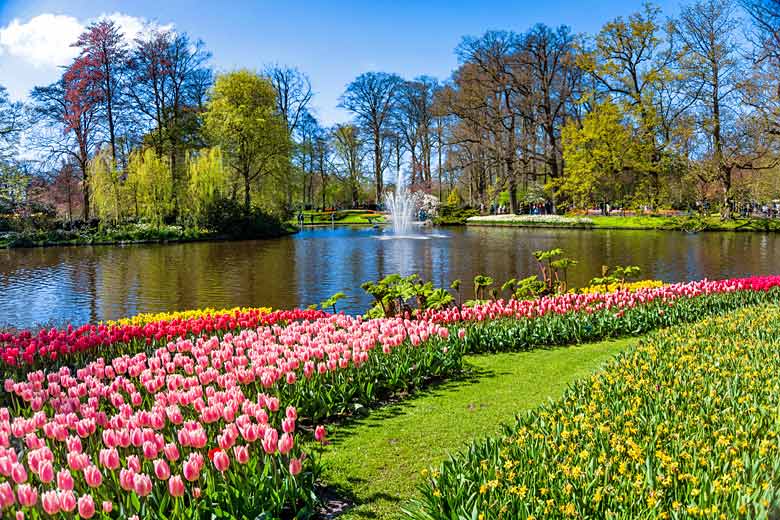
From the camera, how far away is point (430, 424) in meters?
4.56

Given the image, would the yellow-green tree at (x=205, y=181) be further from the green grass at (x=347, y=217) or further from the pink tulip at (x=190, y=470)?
the pink tulip at (x=190, y=470)

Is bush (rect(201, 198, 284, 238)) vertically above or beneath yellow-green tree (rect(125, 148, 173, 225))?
beneath

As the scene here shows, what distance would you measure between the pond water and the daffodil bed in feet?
26.3

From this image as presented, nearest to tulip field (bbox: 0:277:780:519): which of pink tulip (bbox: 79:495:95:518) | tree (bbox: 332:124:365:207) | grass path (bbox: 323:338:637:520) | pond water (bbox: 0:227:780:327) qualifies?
pink tulip (bbox: 79:495:95:518)

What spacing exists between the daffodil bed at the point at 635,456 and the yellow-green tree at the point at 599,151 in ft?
106

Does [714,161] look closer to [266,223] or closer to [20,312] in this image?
Result: [266,223]

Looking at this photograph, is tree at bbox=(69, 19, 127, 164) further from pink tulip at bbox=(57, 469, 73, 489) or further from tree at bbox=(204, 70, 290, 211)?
pink tulip at bbox=(57, 469, 73, 489)

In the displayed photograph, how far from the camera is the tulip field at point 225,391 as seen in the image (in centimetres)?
271

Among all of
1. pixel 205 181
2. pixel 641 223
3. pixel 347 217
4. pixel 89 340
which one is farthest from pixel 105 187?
pixel 641 223

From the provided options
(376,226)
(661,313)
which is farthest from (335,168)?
(661,313)

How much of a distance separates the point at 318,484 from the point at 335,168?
55.3 meters

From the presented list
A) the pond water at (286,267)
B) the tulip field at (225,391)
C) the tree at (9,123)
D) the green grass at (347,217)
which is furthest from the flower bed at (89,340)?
the green grass at (347,217)

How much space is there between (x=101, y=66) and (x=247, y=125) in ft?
29.1

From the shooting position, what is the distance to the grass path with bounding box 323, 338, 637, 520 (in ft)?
11.6
